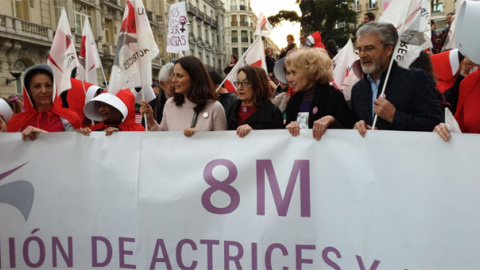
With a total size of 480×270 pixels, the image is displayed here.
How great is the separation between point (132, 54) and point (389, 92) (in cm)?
202

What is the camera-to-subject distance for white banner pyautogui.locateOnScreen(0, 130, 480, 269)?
2.36 meters

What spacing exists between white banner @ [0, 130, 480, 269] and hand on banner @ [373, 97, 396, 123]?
0.31 ft

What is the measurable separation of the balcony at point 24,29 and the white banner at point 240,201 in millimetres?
21692

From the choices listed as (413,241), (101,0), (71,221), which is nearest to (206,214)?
(71,221)

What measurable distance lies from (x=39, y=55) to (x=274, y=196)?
25.9m

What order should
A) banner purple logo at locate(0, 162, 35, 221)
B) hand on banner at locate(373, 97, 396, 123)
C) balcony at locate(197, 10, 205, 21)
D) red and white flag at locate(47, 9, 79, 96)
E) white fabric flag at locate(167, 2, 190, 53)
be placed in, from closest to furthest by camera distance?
hand on banner at locate(373, 97, 396, 123) → banner purple logo at locate(0, 162, 35, 221) → red and white flag at locate(47, 9, 79, 96) → white fabric flag at locate(167, 2, 190, 53) → balcony at locate(197, 10, 205, 21)

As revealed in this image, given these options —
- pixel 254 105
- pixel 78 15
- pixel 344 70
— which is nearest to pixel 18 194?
pixel 254 105

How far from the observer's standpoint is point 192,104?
3.37 m

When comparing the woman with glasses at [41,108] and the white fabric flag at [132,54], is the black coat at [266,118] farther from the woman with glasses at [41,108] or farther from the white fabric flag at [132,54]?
the woman with glasses at [41,108]

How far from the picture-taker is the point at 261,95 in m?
3.35

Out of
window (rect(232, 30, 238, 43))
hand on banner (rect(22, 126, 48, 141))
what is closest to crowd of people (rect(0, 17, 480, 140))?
hand on banner (rect(22, 126, 48, 141))

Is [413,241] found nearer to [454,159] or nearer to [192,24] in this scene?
[454,159]

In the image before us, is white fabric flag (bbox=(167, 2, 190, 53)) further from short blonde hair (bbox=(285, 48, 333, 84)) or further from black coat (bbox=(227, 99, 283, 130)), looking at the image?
short blonde hair (bbox=(285, 48, 333, 84))

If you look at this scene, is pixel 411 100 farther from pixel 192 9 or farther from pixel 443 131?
pixel 192 9
